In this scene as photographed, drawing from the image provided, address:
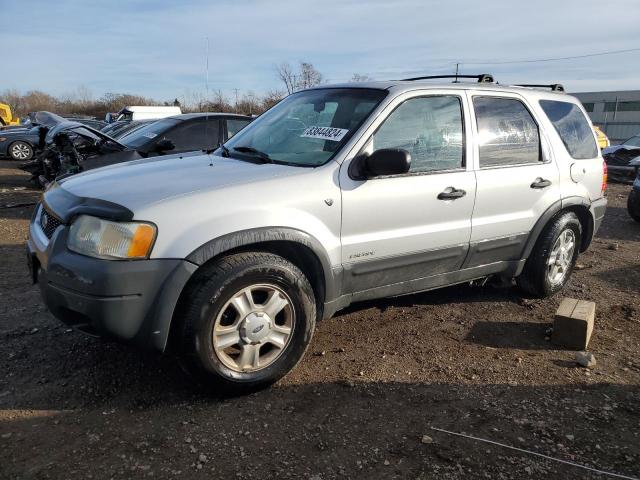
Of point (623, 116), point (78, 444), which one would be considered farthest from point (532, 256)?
point (623, 116)

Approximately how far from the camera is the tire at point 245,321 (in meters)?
2.92

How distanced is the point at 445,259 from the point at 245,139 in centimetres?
181

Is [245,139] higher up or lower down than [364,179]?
higher up

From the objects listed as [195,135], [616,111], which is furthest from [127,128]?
[616,111]

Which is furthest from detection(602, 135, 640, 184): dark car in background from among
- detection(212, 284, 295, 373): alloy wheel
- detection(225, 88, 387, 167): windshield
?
detection(212, 284, 295, 373): alloy wheel

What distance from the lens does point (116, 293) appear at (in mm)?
2719

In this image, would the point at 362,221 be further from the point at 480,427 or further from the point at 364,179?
the point at 480,427

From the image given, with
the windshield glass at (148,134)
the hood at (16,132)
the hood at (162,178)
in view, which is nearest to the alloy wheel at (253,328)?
the hood at (162,178)

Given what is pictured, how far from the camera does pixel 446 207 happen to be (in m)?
3.88

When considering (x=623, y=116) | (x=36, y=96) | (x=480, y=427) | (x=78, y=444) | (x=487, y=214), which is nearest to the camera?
(x=78, y=444)

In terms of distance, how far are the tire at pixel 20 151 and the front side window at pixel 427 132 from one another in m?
16.6

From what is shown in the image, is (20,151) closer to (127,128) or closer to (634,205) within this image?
(127,128)

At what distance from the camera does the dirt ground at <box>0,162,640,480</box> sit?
2.60 m

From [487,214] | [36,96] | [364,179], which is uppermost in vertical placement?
[36,96]
